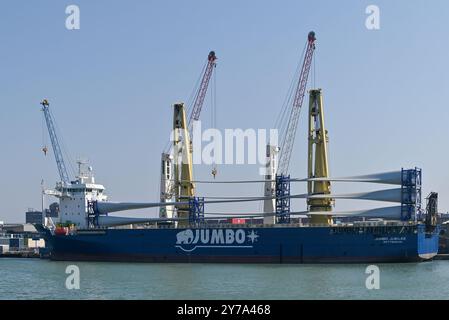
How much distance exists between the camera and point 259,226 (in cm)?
5922

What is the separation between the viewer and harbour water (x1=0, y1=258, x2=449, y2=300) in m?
31.4

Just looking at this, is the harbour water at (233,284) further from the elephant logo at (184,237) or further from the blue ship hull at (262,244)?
the elephant logo at (184,237)

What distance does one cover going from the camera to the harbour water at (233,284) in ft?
103

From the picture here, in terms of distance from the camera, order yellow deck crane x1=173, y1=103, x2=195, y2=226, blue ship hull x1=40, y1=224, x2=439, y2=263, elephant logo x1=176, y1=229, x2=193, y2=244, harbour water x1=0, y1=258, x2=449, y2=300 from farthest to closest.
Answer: yellow deck crane x1=173, y1=103, x2=195, y2=226
elephant logo x1=176, y1=229, x2=193, y2=244
blue ship hull x1=40, y1=224, x2=439, y2=263
harbour water x1=0, y1=258, x2=449, y2=300

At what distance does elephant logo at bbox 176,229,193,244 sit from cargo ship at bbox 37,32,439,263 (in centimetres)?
9

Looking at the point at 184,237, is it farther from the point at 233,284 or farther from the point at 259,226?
the point at 233,284

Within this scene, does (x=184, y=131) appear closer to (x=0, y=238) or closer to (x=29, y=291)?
(x=29, y=291)

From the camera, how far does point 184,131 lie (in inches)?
2635

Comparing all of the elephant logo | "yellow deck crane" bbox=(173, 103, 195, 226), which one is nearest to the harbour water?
the elephant logo

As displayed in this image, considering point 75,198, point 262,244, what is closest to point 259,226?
point 262,244

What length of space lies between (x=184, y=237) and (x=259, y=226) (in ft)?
22.4

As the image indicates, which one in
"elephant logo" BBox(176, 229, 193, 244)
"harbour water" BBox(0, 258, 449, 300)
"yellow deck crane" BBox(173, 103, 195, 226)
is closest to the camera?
"harbour water" BBox(0, 258, 449, 300)

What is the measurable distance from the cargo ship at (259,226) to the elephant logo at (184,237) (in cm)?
9

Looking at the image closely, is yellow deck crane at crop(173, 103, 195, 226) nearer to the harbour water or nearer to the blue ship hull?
the blue ship hull
